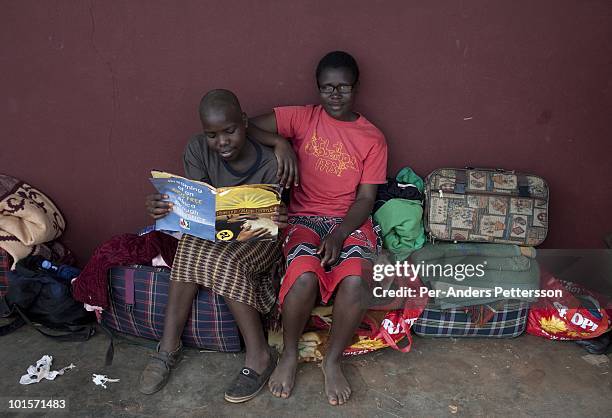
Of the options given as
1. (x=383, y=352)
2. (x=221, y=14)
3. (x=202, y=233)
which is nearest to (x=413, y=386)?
(x=383, y=352)

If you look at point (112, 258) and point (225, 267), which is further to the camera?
point (112, 258)

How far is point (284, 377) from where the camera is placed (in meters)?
2.46

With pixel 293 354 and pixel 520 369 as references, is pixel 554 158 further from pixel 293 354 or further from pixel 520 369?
A: pixel 293 354

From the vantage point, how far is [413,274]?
113 inches

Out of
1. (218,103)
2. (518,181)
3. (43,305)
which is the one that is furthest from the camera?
(518,181)

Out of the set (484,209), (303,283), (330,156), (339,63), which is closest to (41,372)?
(303,283)

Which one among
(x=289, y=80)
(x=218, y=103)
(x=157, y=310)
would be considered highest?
(x=289, y=80)

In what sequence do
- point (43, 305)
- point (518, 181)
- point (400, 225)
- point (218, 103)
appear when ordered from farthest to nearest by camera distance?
point (518, 181) < point (400, 225) < point (43, 305) < point (218, 103)

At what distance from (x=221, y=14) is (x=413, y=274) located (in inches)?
69.5

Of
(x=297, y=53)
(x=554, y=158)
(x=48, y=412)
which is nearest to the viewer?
(x=48, y=412)

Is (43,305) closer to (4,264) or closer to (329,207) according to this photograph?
(4,264)

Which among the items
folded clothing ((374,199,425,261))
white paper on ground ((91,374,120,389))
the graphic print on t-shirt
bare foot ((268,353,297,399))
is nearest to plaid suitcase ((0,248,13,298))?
white paper on ground ((91,374,120,389))

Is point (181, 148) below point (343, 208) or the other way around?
the other way around

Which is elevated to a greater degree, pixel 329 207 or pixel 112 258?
pixel 329 207
